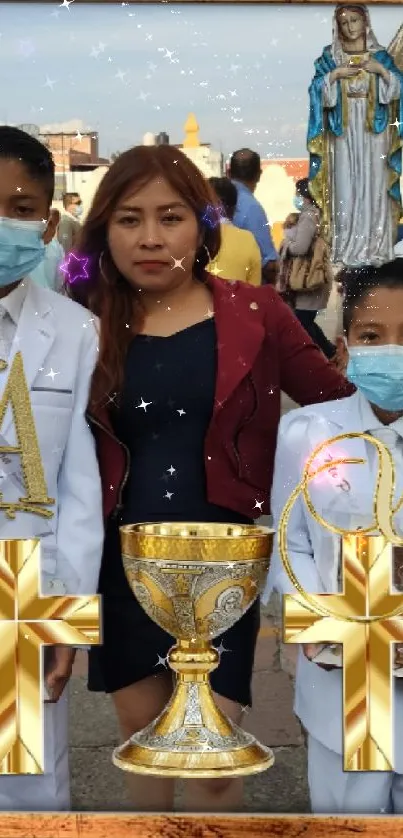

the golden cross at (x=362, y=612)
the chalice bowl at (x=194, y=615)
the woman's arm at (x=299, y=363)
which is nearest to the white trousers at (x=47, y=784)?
the chalice bowl at (x=194, y=615)

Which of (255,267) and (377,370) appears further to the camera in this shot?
(255,267)

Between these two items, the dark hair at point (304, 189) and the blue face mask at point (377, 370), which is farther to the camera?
the dark hair at point (304, 189)

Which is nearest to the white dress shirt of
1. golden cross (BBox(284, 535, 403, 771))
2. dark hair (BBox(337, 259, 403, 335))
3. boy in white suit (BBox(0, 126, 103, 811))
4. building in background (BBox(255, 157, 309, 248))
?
boy in white suit (BBox(0, 126, 103, 811))

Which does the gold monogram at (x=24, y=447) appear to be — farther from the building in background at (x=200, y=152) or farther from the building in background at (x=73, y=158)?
the building in background at (x=200, y=152)

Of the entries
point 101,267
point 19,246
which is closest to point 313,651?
point 101,267

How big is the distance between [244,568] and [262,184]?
663mm

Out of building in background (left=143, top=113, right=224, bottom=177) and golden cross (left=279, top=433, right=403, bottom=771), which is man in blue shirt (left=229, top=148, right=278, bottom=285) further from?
golden cross (left=279, top=433, right=403, bottom=771)

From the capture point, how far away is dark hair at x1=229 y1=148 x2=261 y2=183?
2.58m

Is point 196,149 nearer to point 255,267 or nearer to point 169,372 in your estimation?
point 255,267

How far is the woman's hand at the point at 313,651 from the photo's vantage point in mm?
2611

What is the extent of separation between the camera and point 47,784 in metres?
2.67

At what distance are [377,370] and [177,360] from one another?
0.33m

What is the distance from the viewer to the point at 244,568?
2473mm

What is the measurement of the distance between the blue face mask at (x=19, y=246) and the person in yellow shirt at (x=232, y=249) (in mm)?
297
